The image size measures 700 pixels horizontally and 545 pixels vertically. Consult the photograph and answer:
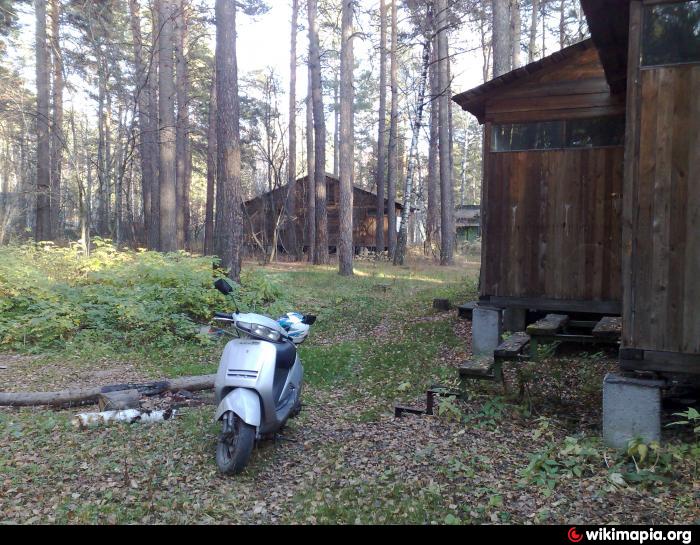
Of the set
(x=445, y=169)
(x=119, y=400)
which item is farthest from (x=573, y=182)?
(x=445, y=169)

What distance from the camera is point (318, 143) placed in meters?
24.0

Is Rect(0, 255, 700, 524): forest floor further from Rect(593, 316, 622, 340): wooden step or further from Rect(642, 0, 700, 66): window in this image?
Rect(642, 0, 700, 66): window

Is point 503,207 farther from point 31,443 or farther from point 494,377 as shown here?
Result: point 31,443

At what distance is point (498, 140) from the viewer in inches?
328

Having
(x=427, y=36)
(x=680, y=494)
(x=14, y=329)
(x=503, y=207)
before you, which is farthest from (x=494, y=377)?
(x=427, y=36)

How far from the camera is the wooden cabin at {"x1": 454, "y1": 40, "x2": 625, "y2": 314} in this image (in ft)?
25.1

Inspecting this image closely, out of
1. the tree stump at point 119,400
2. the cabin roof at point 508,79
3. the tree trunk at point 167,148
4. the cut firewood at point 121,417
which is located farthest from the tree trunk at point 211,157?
the cut firewood at point 121,417

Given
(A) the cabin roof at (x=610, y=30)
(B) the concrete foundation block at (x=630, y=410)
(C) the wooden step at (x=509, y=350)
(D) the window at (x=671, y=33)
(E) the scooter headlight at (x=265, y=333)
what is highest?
(A) the cabin roof at (x=610, y=30)

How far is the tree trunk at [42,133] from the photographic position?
20109 millimetres

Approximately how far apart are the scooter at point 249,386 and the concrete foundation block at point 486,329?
12.5ft
